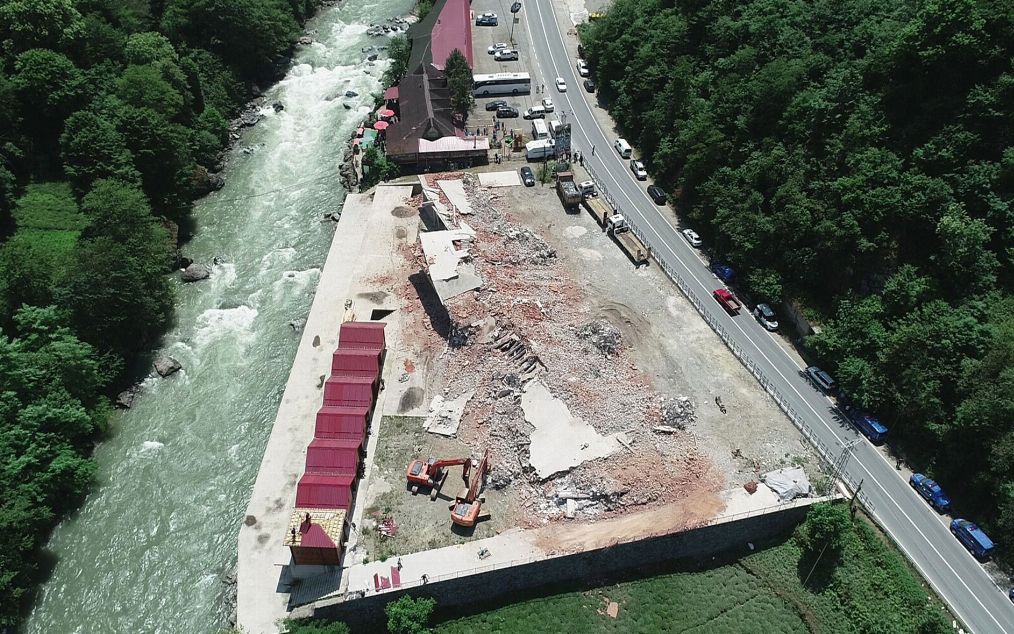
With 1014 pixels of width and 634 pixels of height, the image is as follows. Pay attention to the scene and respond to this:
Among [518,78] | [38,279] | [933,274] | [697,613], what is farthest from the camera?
[518,78]

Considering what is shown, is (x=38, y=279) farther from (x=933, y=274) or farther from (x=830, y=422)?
(x=933, y=274)

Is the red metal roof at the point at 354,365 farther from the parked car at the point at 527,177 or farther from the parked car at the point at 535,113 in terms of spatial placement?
the parked car at the point at 535,113

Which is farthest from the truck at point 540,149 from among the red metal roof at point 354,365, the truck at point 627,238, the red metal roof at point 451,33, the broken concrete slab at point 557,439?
the broken concrete slab at point 557,439

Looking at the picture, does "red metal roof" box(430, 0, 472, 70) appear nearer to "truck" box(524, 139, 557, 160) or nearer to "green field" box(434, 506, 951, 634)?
"truck" box(524, 139, 557, 160)

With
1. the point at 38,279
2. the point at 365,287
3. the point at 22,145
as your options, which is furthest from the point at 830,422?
the point at 22,145

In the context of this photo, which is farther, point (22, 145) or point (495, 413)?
point (22, 145)

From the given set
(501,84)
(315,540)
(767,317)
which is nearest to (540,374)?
(315,540)
